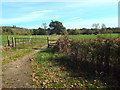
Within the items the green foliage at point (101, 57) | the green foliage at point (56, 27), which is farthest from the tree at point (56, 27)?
the green foliage at point (101, 57)

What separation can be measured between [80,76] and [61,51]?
6.34 m

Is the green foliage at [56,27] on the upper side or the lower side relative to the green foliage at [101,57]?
upper

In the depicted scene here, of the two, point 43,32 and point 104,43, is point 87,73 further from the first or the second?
point 43,32

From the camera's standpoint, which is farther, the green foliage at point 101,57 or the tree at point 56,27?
the tree at point 56,27

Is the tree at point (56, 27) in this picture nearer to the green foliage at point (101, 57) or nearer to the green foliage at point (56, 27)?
the green foliage at point (56, 27)

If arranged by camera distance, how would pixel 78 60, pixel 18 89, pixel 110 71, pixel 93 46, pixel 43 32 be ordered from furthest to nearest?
pixel 43 32 → pixel 78 60 → pixel 93 46 → pixel 110 71 → pixel 18 89

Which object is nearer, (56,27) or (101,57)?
(101,57)

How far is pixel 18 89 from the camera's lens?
4129mm

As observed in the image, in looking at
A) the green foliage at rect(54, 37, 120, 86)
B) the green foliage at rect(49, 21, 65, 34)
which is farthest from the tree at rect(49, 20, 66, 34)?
the green foliage at rect(54, 37, 120, 86)

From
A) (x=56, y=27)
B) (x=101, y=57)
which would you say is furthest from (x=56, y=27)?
(x=101, y=57)

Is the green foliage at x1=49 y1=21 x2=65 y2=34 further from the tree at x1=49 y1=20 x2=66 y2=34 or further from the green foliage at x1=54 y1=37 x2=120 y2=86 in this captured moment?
the green foliage at x1=54 y1=37 x2=120 y2=86

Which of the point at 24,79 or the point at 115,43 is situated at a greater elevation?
the point at 115,43

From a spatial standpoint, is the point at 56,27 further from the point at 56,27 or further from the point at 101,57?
the point at 101,57

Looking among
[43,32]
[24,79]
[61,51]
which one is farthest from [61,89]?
[43,32]
